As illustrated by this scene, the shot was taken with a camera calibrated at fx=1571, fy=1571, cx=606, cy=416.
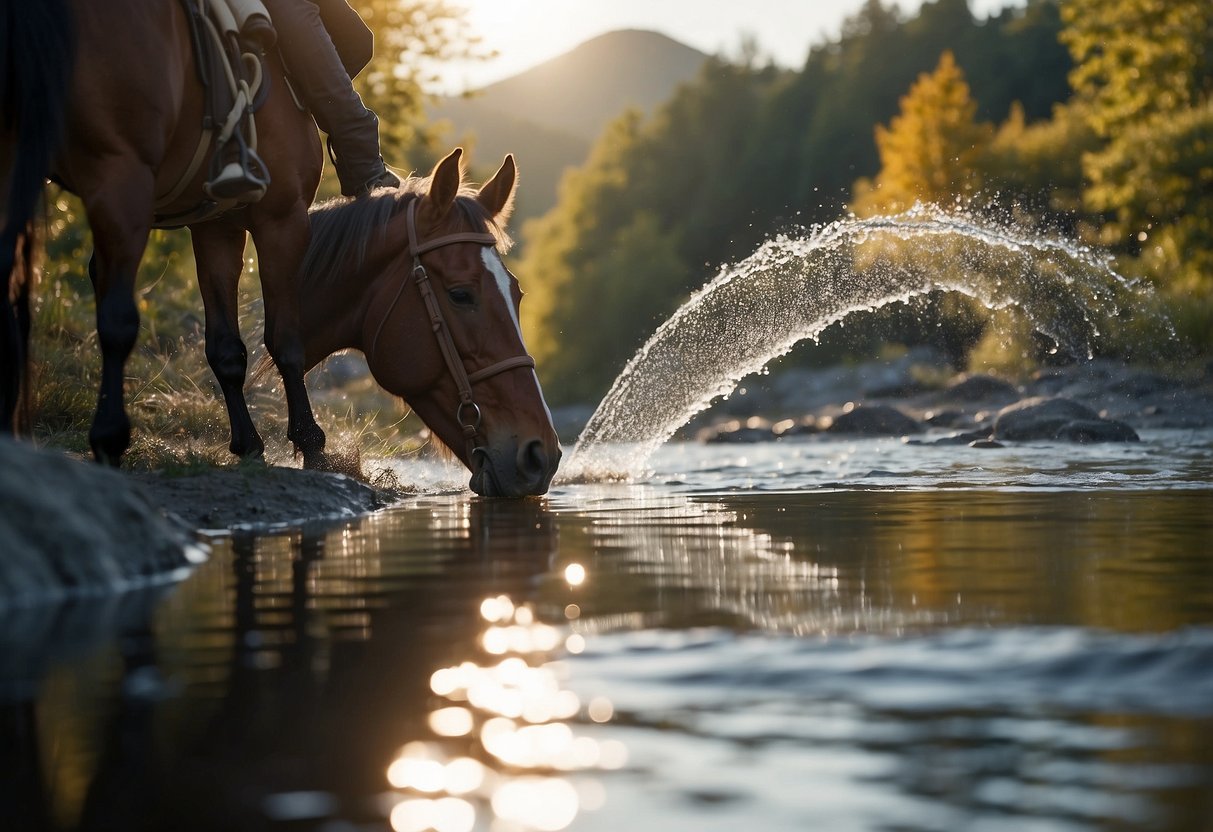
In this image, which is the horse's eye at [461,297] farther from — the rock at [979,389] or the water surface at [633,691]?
the rock at [979,389]

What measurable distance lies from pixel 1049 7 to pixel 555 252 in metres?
30.9

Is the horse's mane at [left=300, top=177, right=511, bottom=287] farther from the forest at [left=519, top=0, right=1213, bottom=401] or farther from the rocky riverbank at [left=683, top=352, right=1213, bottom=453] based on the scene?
the forest at [left=519, top=0, right=1213, bottom=401]

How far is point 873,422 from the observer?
68.4ft

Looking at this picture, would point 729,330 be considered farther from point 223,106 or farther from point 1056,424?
point 223,106

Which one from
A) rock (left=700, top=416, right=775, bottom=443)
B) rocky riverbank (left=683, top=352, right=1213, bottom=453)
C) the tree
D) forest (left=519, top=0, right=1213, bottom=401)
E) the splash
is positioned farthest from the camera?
the tree

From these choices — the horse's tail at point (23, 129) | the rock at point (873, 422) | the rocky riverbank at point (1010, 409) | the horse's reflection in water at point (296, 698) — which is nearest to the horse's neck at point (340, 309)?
the horse's tail at point (23, 129)

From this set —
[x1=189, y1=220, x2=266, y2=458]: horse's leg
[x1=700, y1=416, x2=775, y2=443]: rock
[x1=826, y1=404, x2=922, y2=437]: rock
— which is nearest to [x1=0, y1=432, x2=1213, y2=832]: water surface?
[x1=189, y1=220, x2=266, y2=458]: horse's leg

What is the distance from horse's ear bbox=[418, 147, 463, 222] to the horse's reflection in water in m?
2.83

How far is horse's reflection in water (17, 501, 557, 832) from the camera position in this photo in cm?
186

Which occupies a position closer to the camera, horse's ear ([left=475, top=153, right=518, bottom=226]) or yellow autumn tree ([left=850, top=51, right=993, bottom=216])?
horse's ear ([left=475, top=153, right=518, bottom=226])

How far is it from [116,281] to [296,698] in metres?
3.51

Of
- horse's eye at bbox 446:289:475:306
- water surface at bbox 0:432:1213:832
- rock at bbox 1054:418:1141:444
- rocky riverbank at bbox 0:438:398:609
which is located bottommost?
water surface at bbox 0:432:1213:832

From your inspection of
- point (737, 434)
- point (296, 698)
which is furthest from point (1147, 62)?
point (296, 698)

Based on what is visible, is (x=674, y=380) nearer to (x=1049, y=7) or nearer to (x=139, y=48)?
(x=139, y=48)
